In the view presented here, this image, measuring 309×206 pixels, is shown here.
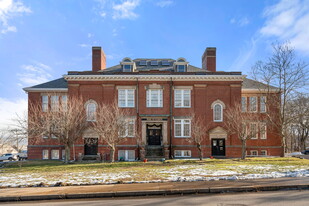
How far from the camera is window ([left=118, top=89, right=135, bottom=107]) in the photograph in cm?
2492

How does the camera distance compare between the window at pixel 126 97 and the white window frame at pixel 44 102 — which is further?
the white window frame at pixel 44 102

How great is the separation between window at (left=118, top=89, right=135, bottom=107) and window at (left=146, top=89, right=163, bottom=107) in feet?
6.03

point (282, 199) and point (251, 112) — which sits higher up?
point (251, 112)

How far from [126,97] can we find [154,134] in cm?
537

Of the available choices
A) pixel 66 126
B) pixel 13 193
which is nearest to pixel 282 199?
pixel 13 193

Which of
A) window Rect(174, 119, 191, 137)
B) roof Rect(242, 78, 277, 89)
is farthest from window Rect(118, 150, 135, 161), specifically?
roof Rect(242, 78, 277, 89)

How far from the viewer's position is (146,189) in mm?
9445

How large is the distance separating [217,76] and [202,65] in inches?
311

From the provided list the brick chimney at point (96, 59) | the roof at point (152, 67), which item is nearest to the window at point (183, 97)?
the roof at point (152, 67)

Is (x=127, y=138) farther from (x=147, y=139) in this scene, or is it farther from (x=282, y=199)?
(x=282, y=199)

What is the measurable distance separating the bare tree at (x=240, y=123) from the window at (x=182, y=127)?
4.09 metres

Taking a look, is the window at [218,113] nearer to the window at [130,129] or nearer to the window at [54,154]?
the window at [130,129]

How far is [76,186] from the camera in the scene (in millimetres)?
10539

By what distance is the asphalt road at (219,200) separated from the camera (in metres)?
7.73
